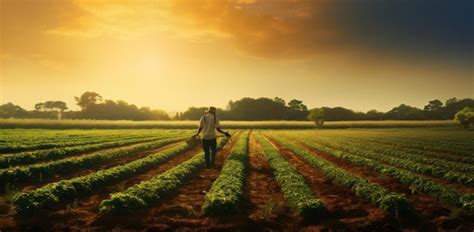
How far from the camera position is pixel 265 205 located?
1145 cm

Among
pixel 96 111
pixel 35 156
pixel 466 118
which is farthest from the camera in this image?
pixel 96 111

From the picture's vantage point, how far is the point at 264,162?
2225 cm

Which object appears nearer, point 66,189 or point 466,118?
point 66,189

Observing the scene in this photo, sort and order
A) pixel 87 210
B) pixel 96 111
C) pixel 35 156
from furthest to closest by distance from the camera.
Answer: pixel 96 111 → pixel 35 156 → pixel 87 210

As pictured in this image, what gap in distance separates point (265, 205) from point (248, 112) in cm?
12964

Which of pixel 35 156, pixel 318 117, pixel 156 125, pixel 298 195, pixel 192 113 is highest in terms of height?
pixel 192 113

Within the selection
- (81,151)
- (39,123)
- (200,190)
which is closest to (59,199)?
(200,190)

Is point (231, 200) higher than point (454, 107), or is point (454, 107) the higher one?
point (454, 107)

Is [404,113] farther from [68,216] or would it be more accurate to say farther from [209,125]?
[68,216]

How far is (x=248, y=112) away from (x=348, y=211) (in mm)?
130419

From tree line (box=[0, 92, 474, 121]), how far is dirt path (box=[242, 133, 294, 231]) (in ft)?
366

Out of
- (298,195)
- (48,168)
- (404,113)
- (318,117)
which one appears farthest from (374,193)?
(404,113)

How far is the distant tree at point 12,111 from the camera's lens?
488ft

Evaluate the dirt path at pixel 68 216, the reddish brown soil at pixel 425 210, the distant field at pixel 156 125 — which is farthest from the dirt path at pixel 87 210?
the distant field at pixel 156 125
